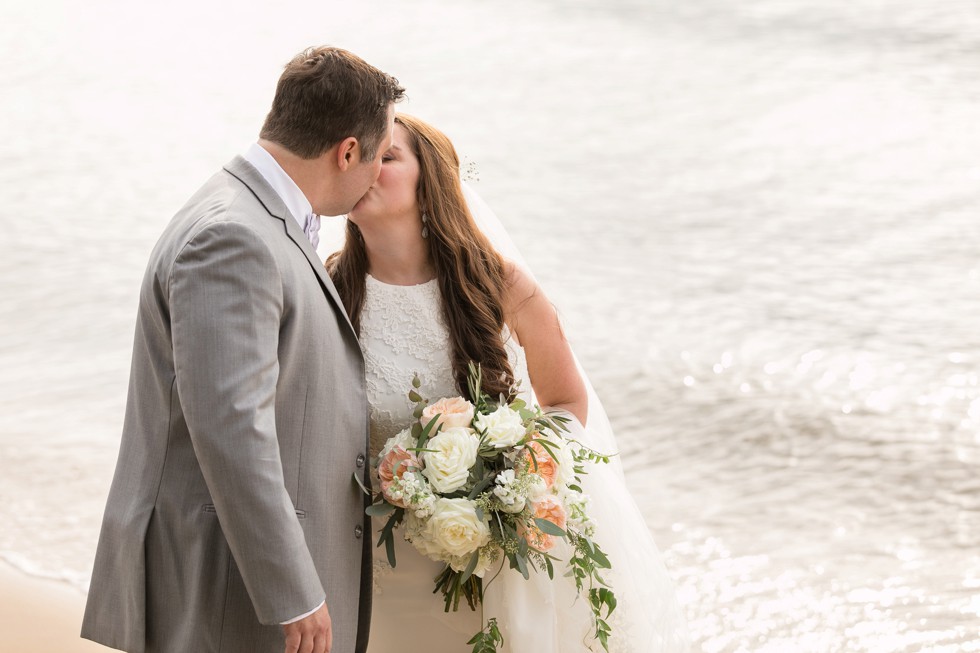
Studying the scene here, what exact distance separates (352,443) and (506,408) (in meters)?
0.34

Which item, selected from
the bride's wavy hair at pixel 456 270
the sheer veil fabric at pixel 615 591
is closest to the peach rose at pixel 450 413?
the bride's wavy hair at pixel 456 270

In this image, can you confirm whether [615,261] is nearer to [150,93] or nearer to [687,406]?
[687,406]

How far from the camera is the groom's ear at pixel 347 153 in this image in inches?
75.9

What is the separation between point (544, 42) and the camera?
1365 cm

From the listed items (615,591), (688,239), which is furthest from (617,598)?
(688,239)

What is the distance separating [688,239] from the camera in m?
9.63

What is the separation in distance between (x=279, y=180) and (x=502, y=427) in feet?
2.09

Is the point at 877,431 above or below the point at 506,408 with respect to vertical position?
below

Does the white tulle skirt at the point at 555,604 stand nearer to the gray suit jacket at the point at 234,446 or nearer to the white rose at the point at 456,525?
the white rose at the point at 456,525

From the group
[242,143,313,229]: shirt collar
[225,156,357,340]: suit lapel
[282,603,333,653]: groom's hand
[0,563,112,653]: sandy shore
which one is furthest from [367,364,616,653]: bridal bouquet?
[0,563,112,653]: sandy shore

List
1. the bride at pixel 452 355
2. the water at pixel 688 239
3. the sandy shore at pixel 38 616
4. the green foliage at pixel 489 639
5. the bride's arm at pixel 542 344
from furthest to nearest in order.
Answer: the water at pixel 688 239 < the sandy shore at pixel 38 616 < the bride's arm at pixel 542 344 < the bride at pixel 452 355 < the green foliage at pixel 489 639

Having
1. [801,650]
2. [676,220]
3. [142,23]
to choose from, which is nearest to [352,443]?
[801,650]

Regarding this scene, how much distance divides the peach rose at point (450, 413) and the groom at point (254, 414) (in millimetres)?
150

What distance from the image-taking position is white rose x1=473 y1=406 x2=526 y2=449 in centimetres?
210
